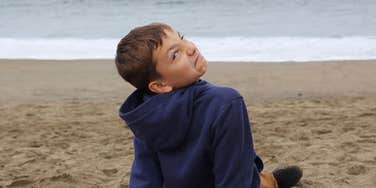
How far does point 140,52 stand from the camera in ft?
7.14

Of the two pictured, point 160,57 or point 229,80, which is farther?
point 229,80

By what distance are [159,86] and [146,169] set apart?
1.08ft

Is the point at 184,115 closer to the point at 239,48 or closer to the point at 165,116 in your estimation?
the point at 165,116

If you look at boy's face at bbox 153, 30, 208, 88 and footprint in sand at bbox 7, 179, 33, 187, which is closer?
boy's face at bbox 153, 30, 208, 88

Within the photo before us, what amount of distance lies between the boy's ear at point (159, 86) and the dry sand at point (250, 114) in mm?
1802

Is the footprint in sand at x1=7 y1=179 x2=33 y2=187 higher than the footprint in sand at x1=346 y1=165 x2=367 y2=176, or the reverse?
the footprint in sand at x1=346 y1=165 x2=367 y2=176

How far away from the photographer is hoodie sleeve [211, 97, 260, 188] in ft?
6.91

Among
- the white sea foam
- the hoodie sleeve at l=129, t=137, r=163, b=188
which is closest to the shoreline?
the white sea foam

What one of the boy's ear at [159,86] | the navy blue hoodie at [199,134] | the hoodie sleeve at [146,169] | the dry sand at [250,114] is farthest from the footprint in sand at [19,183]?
the boy's ear at [159,86]

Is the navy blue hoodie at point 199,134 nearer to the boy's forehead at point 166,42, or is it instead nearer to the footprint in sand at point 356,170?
the boy's forehead at point 166,42

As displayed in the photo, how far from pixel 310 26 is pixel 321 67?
4850 millimetres

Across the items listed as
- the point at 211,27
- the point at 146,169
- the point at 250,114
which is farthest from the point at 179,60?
the point at 211,27

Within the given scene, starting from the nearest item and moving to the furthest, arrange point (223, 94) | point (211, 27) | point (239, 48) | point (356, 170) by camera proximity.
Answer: point (223, 94), point (356, 170), point (239, 48), point (211, 27)

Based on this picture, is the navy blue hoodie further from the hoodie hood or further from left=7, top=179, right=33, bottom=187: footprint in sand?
left=7, top=179, right=33, bottom=187: footprint in sand
